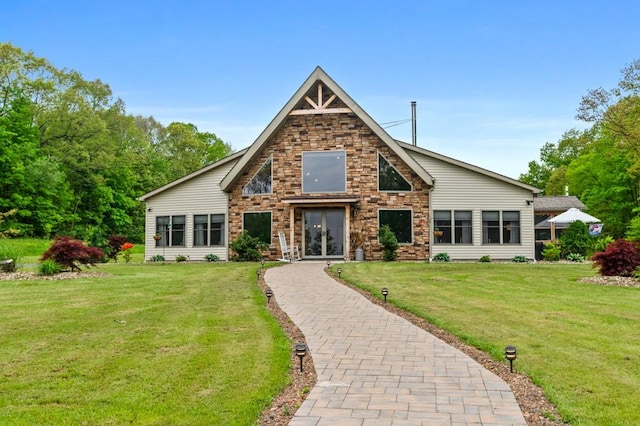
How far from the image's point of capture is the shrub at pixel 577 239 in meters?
20.8

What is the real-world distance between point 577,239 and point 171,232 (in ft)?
55.7

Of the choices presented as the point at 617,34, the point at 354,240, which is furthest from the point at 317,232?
the point at 617,34

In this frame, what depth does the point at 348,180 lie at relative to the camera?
20.4 metres

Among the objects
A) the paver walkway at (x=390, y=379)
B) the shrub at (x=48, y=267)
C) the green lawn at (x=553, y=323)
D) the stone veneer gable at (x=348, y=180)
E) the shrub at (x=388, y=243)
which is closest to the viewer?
the paver walkway at (x=390, y=379)

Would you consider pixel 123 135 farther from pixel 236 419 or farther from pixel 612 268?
pixel 236 419

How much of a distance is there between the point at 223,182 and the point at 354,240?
18.9ft

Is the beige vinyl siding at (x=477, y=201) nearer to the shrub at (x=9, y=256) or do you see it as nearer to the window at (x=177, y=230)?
the window at (x=177, y=230)

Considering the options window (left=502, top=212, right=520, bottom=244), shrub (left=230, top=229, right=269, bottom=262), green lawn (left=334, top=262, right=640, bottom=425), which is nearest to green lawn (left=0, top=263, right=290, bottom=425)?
green lawn (left=334, top=262, right=640, bottom=425)

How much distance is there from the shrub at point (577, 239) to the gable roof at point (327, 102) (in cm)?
642

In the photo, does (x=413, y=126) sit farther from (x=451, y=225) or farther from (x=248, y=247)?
(x=248, y=247)

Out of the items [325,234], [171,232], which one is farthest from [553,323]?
[171,232]

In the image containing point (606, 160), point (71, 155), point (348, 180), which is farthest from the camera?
point (606, 160)

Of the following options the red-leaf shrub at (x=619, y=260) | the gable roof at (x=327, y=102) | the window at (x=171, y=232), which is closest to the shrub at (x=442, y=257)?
the gable roof at (x=327, y=102)

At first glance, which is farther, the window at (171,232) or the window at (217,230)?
the window at (171,232)
